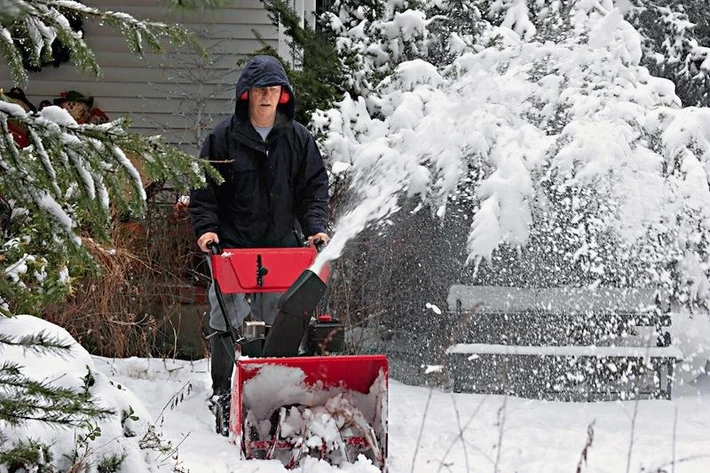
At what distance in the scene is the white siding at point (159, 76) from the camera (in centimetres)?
989

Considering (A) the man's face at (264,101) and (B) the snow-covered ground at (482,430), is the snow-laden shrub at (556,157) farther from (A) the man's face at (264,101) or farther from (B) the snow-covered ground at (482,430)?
(A) the man's face at (264,101)

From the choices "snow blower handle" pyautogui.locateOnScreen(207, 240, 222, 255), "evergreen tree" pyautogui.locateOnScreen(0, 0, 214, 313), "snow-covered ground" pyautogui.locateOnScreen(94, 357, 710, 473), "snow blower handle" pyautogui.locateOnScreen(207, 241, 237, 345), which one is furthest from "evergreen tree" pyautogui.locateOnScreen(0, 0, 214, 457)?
"snow blower handle" pyautogui.locateOnScreen(207, 240, 222, 255)

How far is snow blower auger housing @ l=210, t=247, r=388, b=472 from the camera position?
448 cm

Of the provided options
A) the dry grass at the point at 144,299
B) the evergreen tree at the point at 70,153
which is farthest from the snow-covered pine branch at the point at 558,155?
the evergreen tree at the point at 70,153

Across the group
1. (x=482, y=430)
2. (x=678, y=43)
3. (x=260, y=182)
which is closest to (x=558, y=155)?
(x=482, y=430)

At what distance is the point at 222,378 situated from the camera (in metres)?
5.48

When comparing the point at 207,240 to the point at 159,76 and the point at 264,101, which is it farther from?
the point at 159,76

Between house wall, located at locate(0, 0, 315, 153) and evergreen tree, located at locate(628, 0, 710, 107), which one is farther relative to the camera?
house wall, located at locate(0, 0, 315, 153)

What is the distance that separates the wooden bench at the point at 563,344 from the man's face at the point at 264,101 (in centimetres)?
189

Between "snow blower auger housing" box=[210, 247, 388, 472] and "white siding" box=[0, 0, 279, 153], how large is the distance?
18.0 feet

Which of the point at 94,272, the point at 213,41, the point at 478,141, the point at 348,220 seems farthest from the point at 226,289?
the point at 213,41

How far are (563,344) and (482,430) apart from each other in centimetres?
201

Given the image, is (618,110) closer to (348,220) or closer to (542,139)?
(542,139)

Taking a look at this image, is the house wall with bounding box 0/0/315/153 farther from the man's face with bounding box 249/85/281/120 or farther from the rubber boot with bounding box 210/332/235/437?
the rubber boot with bounding box 210/332/235/437
